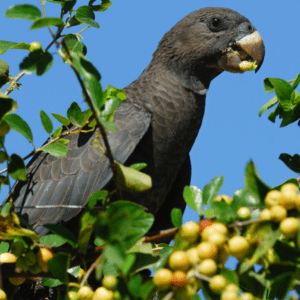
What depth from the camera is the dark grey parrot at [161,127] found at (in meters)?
2.23

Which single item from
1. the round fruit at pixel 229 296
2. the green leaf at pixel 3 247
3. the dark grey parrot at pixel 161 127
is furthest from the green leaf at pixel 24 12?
the dark grey parrot at pixel 161 127

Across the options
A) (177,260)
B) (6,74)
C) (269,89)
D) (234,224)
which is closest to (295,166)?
(269,89)

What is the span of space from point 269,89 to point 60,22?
938mm

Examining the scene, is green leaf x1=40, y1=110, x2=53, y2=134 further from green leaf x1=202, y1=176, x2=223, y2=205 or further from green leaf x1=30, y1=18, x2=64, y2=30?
green leaf x1=202, y1=176, x2=223, y2=205

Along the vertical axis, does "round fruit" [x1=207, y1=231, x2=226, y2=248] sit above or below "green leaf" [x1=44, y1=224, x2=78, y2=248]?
above

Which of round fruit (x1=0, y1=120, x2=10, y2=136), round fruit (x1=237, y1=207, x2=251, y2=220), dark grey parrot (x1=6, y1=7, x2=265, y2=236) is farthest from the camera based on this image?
dark grey parrot (x1=6, y1=7, x2=265, y2=236)

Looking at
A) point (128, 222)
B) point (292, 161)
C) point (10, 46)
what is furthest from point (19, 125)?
point (292, 161)

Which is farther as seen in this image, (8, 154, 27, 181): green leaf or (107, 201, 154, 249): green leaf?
(8, 154, 27, 181): green leaf

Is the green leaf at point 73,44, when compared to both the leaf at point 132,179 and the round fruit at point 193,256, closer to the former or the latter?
the leaf at point 132,179

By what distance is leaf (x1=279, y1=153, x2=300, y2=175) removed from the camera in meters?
1.68

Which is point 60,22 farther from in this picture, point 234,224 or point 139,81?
point 139,81

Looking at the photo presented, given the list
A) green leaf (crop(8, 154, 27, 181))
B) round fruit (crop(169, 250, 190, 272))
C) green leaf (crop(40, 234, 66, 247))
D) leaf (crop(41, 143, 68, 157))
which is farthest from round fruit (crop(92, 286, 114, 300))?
leaf (crop(41, 143, 68, 157))

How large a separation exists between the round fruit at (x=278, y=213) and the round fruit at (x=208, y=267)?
0.17 meters

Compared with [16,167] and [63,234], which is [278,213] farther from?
[16,167]
